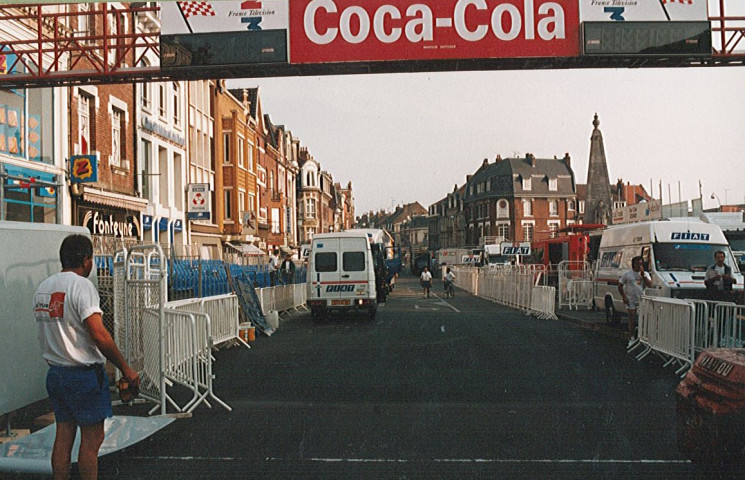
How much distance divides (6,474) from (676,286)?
518 inches

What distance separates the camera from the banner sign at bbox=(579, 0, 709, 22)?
12.7 m

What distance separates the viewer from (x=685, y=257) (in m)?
15.7

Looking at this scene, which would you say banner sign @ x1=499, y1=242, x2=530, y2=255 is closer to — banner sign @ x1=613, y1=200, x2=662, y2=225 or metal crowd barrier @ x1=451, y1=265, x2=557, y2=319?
metal crowd barrier @ x1=451, y1=265, x2=557, y2=319

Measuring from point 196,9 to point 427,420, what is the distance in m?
9.33

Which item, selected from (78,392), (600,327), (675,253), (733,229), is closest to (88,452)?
(78,392)

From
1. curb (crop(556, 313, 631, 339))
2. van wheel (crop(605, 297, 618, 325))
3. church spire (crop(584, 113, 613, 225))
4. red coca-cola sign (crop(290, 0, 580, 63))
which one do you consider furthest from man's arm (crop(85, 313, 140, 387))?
church spire (crop(584, 113, 613, 225))

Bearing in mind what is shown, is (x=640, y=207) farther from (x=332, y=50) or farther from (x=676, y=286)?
(x=332, y=50)

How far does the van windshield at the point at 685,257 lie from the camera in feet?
51.0

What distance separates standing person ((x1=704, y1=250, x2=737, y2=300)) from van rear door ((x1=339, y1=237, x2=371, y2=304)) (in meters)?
9.86

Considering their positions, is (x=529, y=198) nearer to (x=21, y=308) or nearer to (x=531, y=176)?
(x=531, y=176)

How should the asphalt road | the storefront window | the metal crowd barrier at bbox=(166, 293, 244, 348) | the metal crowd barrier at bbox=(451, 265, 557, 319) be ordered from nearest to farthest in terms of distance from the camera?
1. the asphalt road
2. the metal crowd barrier at bbox=(166, 293, 244, 348)
3. the storefront window
4. the metal crowd barrier at bbox=(451, 265, 557, 319)

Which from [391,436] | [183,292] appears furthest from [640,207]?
[391,436]

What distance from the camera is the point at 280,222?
2359 inches

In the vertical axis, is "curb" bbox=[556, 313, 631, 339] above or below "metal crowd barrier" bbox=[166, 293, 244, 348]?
below
